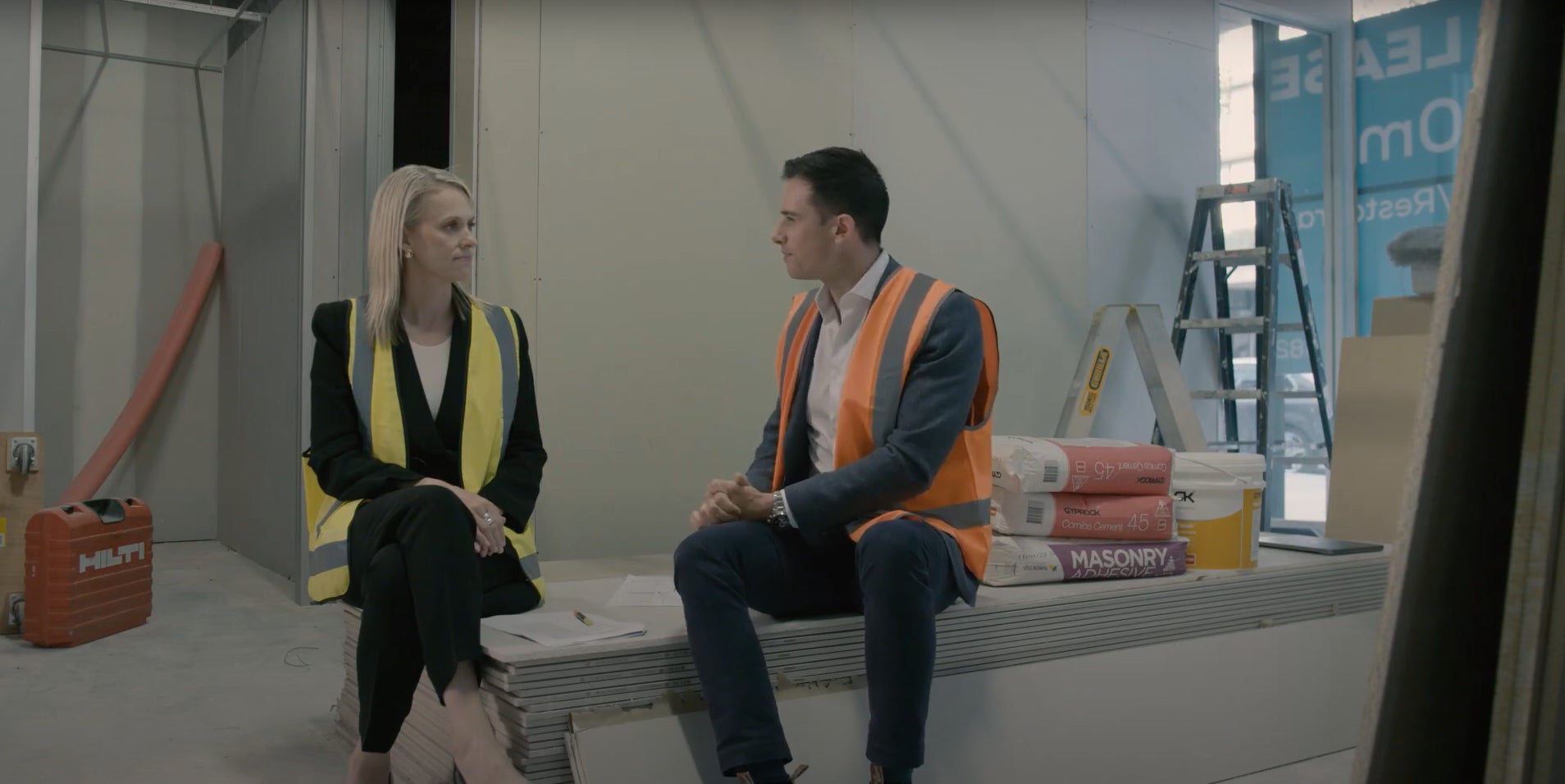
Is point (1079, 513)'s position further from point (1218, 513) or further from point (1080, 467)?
point (1218, 513)

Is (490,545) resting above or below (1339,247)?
below

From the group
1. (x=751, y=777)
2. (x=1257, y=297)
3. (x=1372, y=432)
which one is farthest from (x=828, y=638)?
(x=1257, y=297)

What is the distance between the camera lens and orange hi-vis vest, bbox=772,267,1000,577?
5.98 ft

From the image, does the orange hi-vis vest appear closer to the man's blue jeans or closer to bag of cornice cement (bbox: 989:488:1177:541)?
the man's blue jeans

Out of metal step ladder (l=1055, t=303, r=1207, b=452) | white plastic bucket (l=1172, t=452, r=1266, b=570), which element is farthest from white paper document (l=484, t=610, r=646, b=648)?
metal step ladder (l=1055, t=303, r=1207, b=452)

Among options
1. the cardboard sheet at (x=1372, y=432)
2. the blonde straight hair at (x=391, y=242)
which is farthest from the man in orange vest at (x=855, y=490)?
the cardboard sheet at (x=1372, y=432)

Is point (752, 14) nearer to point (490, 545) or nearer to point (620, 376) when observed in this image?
point (620, 376)

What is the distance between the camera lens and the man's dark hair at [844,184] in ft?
6.37

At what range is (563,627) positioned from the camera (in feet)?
5.78

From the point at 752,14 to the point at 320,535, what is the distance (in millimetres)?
2277

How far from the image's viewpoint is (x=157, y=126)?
5000mm

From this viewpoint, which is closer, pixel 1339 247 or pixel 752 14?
pixel 752 14

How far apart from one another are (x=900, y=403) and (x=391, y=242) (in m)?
0.94

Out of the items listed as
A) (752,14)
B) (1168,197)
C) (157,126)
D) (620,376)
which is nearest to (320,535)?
(620,376)
